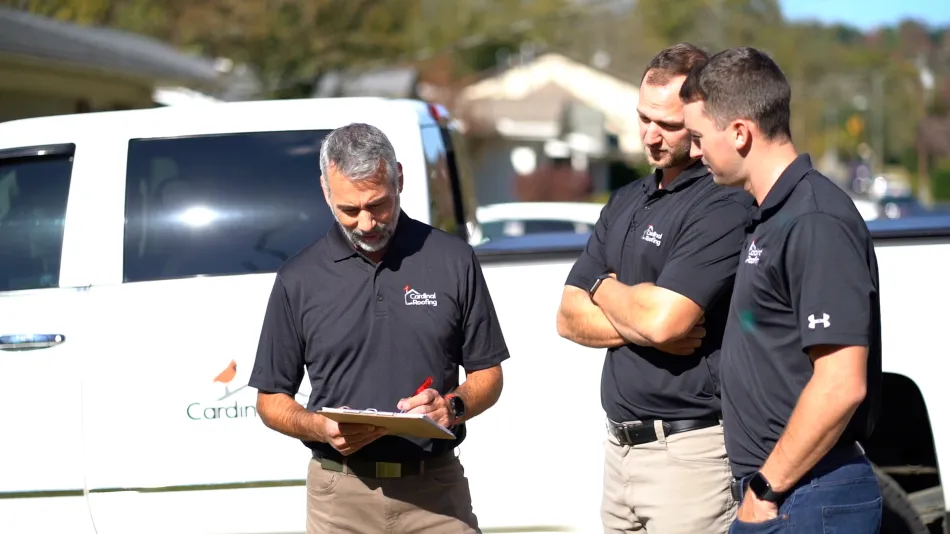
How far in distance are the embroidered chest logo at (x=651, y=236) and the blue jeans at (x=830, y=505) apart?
0.96 m

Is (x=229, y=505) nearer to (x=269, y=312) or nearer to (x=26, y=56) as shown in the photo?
(x=269, y=312)

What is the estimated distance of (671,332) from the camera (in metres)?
3.31

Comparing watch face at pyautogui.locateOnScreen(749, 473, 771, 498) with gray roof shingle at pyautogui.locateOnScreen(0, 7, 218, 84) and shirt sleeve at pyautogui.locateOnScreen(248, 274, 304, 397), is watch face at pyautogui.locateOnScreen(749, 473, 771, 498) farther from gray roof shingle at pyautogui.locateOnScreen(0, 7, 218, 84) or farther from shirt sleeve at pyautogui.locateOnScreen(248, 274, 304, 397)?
gray roof shingle at pyautogui.locateOnScreen(0, 7, 218, 84)

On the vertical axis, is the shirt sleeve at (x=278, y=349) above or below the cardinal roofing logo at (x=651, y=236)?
below

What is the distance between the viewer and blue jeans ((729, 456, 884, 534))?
2742 millimetres

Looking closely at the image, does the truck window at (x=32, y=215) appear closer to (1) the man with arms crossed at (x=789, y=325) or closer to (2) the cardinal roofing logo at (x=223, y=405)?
(2) the cardinal roofing logo at (x=223, y=405)

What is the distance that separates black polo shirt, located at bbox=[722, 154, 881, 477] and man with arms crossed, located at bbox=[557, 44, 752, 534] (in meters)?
0.42

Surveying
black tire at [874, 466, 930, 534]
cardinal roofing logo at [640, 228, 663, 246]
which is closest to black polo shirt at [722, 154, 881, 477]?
cardinal roofing logo at [640, 228, 663, 246]

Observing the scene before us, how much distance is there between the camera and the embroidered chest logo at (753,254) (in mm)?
2799

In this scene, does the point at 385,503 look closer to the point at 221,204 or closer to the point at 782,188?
the point at 782,188

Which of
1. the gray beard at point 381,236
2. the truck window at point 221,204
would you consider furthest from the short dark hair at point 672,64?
the truck window at point 221,204

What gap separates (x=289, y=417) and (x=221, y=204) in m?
1.59

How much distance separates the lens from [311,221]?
4.66 meters

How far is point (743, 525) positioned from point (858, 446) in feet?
1.10
